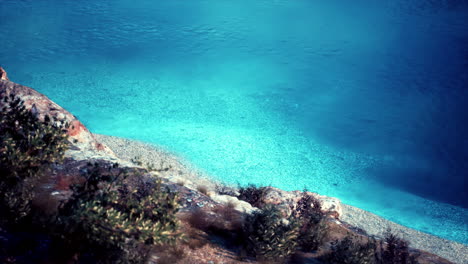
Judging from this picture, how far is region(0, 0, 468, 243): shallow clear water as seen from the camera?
1283 cm

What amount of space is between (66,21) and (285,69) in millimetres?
16952

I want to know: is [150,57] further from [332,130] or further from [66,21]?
[332,130]

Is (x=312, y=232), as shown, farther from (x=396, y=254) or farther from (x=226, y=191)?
(x=226, y=191)

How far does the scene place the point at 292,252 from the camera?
5.00 metres

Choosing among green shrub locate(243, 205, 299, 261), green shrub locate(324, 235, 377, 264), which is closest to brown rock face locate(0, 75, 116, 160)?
green shrub locate(243, 205, 299, 261)

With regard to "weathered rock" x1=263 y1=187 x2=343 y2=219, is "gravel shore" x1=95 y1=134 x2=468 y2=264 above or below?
below

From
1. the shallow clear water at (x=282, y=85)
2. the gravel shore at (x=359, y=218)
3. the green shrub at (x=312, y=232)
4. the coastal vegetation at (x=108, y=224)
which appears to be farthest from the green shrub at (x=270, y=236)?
the shallow clear water at (x=282, y=85)

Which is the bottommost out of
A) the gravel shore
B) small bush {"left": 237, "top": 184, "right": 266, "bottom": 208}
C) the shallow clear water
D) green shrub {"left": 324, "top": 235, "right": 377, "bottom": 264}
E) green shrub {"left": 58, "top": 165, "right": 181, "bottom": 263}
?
the gravel shore

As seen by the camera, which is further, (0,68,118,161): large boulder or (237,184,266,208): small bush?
(237,184,266,208): small bush

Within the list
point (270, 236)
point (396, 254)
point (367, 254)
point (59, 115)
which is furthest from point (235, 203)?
point (59, 115)

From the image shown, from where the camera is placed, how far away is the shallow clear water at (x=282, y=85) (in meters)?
12.8

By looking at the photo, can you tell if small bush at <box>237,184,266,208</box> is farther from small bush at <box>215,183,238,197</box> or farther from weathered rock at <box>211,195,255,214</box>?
weathered rock at <box>211,195,255,214</box>

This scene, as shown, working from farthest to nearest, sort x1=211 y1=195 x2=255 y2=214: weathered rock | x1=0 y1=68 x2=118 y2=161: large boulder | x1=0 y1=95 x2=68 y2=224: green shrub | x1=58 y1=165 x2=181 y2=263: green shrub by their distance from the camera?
1. x1=0 y1=68 x2=118 y2=161: large boulder
2. x1=211 y1=195 x2=255 y2=214: weathered rock
3. x1=0 y1=95 x2=68 y2=224: green shrub
4. x1=58 y1=165 x2=181 y2=263: green shrub

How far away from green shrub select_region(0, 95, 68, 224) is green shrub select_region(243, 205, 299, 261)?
9.46 feet
